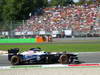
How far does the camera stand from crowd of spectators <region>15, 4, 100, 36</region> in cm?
4166

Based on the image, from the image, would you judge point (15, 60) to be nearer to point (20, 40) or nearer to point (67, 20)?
point (20, 40)

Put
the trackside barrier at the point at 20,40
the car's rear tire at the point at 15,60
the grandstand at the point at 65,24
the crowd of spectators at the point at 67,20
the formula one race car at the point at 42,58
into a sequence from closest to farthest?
1. the formula one race car at the point at 42,58
2. the car's rear tire at the point at 15,60
3. the trackside barrier at the point at 20,40
4. the grandstand at the point at 65,24
5. the crowd of spectators at the point at 67,20

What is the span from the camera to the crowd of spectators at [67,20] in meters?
41.7

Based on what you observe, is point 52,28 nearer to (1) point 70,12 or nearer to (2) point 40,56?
(1) point 70,12

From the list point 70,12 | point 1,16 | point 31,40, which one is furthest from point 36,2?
point 31,40

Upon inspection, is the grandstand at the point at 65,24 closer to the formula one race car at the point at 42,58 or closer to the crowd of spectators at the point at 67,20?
the crowd of spectators at the point at 67,20

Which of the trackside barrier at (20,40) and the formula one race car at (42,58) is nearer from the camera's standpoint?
the formula one race car at (42,58)

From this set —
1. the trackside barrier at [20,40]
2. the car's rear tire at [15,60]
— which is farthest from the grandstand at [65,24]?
the car's rear tire at [15,60]

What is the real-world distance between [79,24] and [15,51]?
2835cm

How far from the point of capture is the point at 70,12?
48.3m

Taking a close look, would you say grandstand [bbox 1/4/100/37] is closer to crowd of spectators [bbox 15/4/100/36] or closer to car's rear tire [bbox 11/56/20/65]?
crowd of spectators [bbox 15/4/100/36]

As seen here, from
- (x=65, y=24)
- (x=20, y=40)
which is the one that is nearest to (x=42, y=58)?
(x=20, y=40)

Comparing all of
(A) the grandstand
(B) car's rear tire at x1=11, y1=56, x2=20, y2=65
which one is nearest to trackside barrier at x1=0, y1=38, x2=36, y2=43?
(A) the grandstand

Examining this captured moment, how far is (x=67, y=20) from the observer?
4469 centimetres
